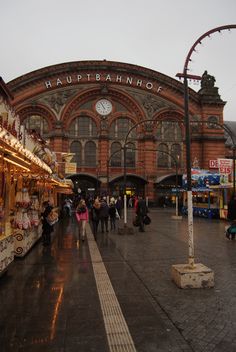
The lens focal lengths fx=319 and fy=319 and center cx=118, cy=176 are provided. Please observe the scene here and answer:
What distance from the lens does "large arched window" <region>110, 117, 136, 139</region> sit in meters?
43.3

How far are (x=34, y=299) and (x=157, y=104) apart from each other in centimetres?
4042

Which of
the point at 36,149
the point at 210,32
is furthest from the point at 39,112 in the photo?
the point at 210,32

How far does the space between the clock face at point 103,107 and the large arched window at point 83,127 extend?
1.73 metres

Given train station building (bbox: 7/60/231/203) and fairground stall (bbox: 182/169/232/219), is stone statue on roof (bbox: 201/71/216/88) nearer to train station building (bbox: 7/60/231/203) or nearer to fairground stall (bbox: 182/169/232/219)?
train station building (bbox: 7/60/231/203)

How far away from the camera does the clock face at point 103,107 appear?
43.2 meters

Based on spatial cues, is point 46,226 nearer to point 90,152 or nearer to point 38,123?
point 90,152

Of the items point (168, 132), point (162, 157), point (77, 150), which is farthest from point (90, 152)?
point (168, 132)

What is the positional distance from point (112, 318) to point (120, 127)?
130 ft

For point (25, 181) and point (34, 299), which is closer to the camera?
point (34, 299)

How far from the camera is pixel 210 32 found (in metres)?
7.86

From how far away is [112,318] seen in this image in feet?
16.4

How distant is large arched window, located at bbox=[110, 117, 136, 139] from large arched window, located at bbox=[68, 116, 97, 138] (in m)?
2.45

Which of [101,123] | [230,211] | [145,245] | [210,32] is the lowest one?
[145,245]

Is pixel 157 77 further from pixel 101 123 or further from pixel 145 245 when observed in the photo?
pixel 145 245
